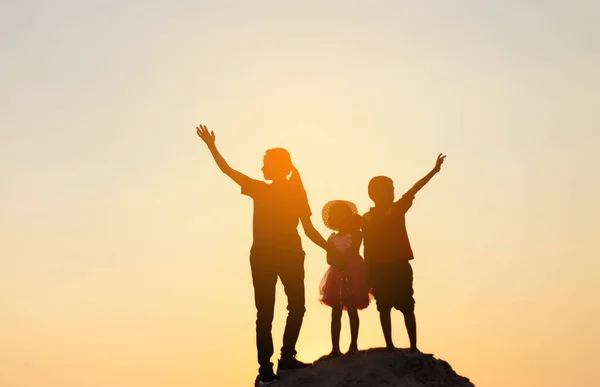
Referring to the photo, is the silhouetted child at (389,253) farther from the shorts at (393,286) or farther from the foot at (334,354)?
the foot at (334,354)

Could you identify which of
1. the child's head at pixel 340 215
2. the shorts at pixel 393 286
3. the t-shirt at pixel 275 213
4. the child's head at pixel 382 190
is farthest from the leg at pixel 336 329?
the child's head at pixel 382 190

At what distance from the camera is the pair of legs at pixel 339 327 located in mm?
11039

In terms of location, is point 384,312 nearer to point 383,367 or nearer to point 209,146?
point 383,367

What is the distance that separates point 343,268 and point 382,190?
136 cm

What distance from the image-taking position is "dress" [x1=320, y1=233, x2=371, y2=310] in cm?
1155

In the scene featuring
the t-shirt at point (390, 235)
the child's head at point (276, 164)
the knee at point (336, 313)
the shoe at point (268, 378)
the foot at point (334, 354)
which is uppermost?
the child's head at point (276, 164)

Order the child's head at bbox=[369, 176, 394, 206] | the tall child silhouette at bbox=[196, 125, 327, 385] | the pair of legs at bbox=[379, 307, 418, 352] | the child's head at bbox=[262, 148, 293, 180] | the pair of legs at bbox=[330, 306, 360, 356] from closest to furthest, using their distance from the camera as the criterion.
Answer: the pair of legs at bbox=[379, 307, 418, 352] → the tall child silhouette at bbox=[196, 125, 327, 385] → the pair of legs at bbox=[330, 306, 360, 356] → the child's head at bbox=[369, 176, 394, 206] → the child's head at bbox=[262, 148, 293, 180]

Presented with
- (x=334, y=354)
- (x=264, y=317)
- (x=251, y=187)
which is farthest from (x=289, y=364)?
(x=251, y=187)

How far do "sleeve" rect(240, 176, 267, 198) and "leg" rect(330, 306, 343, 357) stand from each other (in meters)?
2.05

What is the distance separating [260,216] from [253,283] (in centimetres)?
94

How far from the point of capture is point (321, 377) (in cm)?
1040

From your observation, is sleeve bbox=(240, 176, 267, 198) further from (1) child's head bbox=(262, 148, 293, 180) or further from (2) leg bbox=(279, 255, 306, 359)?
(2) leg bbox=(279, 255, 306, 359)

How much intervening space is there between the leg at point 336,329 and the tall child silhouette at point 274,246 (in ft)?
1.62

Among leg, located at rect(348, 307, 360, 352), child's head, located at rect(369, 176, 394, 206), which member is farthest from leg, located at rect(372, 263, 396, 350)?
child's head, located at rect(369, 176, 394, 206)
